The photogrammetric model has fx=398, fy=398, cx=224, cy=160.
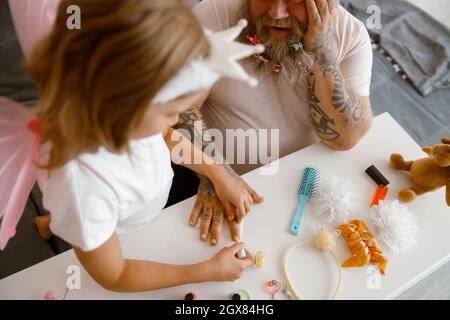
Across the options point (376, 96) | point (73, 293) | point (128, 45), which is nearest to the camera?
point (128, 45)

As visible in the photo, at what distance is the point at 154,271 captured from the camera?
0.74 meters

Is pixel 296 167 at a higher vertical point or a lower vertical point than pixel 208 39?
lower

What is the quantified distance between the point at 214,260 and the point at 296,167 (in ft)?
1.03

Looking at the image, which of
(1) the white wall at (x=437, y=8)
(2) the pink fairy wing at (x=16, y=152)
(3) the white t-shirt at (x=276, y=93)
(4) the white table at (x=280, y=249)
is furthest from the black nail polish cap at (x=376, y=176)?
(1) the white wall at (x=437, y=8)

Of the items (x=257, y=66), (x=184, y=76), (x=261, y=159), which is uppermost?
(x=184, y=76)

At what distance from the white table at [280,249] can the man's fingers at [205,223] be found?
0.02 m

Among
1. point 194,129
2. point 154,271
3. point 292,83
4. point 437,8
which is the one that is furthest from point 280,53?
point 437,8

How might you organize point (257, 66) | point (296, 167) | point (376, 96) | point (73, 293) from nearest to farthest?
point (73, 293) < point (296, 167) < point (257, 66) < point (376, 96)

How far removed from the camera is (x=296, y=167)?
0.94m

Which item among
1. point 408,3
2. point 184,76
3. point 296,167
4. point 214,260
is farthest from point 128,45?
point 408,3

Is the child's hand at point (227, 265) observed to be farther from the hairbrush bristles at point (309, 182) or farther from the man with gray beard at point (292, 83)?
the hairbrush bristles at point (309, 182)

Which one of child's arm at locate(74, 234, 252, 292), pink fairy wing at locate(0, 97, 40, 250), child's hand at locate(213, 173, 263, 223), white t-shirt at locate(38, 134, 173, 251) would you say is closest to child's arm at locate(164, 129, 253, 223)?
child's hand at locate(213, 173, 263, 223)

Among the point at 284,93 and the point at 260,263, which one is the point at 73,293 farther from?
the point at 284,93

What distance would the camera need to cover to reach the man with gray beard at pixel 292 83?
954mm
